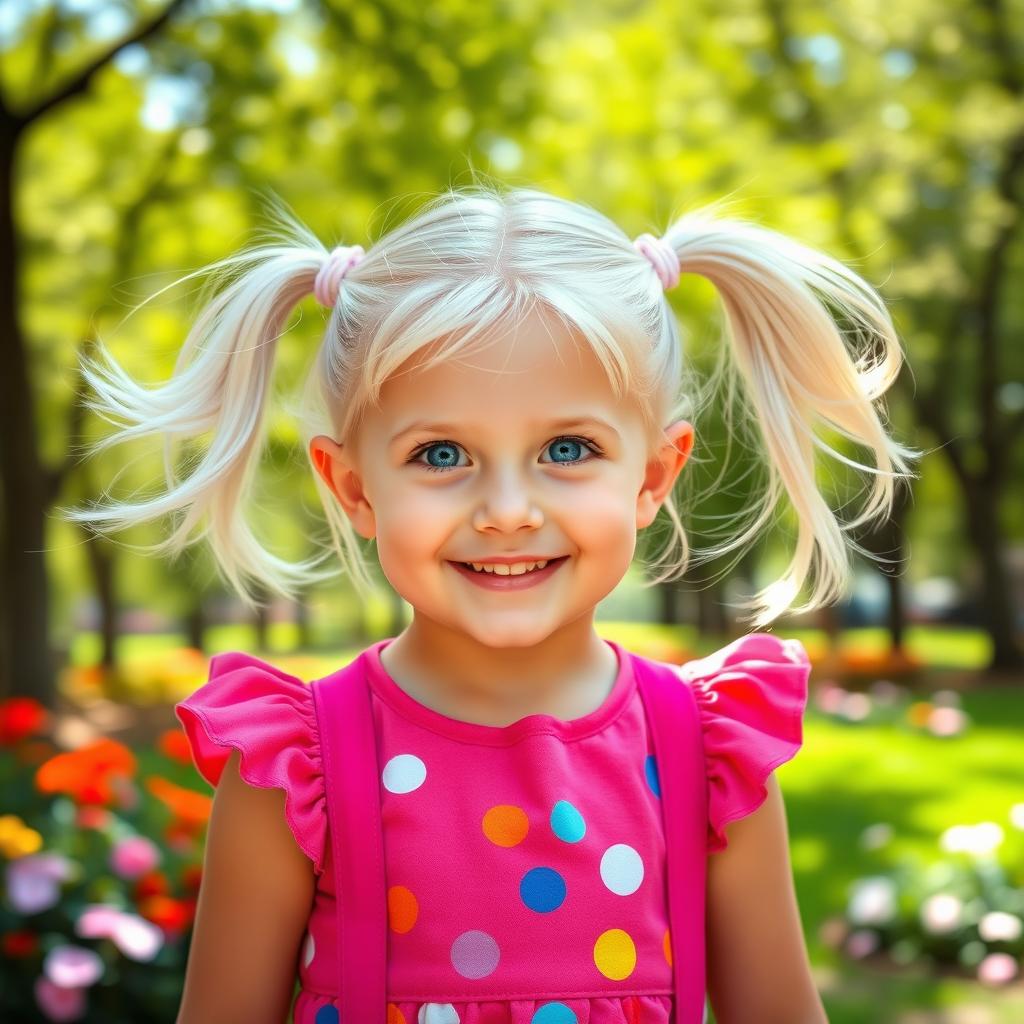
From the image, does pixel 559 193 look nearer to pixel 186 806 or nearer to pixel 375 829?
pixel 186 806

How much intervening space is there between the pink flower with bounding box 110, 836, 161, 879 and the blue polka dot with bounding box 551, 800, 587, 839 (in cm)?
225

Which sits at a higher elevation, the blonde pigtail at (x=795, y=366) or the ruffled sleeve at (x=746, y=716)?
the blonde pigtail at (x=795, y=366)

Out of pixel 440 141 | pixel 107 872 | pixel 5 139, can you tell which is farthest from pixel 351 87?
pixel 107 872

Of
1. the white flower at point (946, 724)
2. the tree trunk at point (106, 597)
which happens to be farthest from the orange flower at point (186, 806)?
the tree trunk at point (106, 597)

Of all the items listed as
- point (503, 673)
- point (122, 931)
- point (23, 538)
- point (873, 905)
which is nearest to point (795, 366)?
point (503, 673)

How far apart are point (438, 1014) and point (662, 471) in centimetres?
77

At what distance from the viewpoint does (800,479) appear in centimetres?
190

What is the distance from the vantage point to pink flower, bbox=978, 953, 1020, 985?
4449 millimetres

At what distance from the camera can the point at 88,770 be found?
3.57 metres

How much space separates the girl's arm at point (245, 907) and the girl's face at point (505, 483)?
0.35 metres

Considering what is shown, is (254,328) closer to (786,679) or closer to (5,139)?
(786,679)

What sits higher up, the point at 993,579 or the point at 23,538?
the point at 23,538

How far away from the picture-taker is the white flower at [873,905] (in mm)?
4770

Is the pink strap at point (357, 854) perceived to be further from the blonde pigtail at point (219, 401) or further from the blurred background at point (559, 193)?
the blurred background at point (559, 193)
